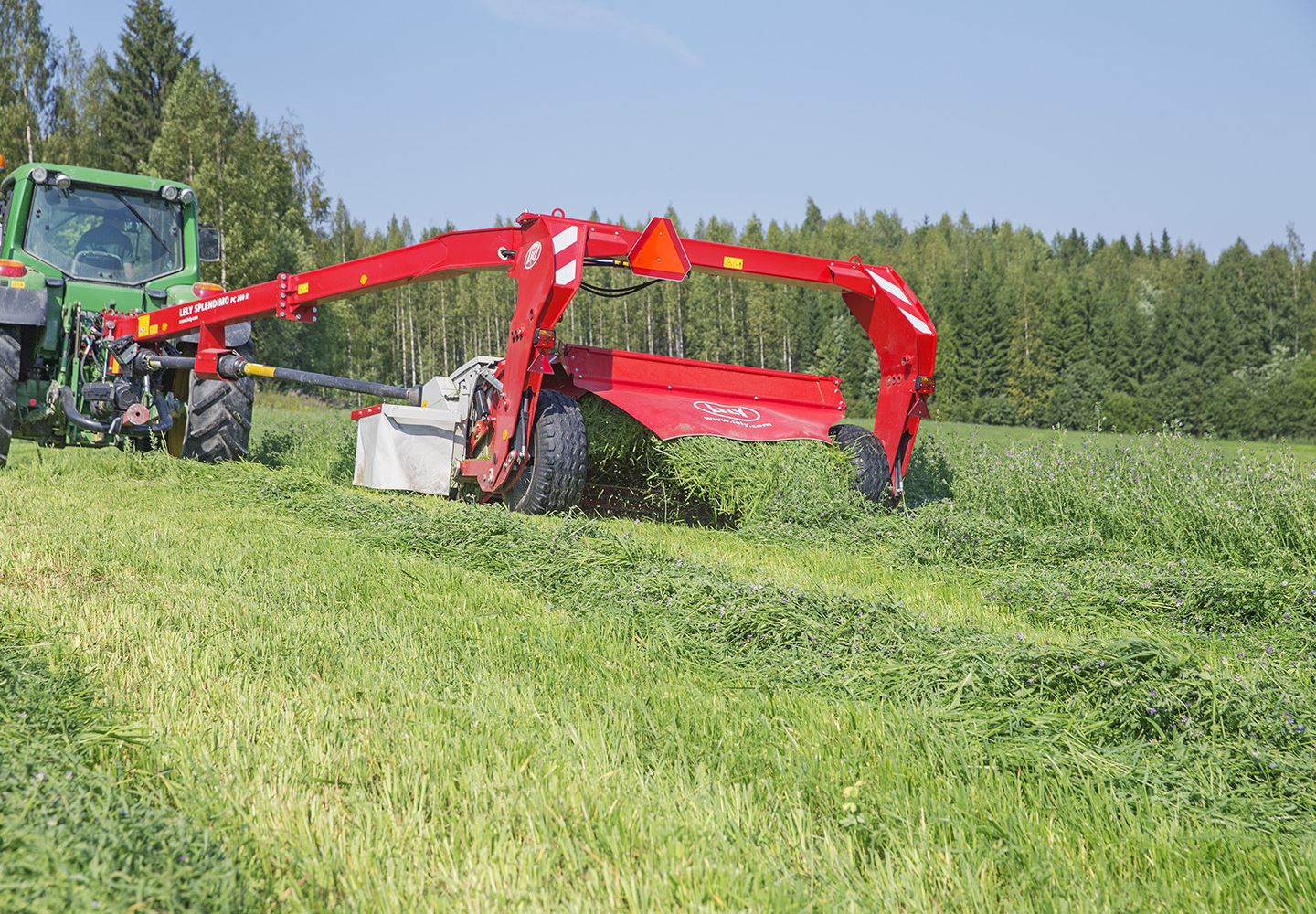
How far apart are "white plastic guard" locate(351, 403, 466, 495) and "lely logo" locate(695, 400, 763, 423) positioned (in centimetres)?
170

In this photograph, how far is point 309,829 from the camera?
→ 7.00ft

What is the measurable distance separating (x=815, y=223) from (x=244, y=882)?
104268mm

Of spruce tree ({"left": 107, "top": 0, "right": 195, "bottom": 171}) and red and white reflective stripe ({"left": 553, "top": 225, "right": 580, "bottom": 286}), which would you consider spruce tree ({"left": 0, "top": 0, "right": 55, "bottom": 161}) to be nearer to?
spruce tree ({"left": 107, "top": 0, "right": 195, "bottom": 171})

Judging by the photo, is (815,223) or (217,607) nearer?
(217,607)

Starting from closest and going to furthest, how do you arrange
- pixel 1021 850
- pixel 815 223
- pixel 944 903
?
1. pixel 944 903
2. pixel 1021 850
3. pixel 815 223

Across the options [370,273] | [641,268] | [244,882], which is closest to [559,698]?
[244,882]

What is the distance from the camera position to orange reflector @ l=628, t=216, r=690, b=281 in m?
7.14

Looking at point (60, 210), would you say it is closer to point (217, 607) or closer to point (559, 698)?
point (217, 607)

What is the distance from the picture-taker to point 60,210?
9539 mm

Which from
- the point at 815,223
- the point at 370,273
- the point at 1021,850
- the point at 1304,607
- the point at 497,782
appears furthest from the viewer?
the point at 815,223

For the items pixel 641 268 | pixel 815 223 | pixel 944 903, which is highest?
pixel 815 223

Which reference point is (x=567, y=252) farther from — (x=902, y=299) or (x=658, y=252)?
(x=902, y=299)

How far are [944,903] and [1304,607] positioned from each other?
3298mm

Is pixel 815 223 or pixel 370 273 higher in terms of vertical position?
pixel 815 223
